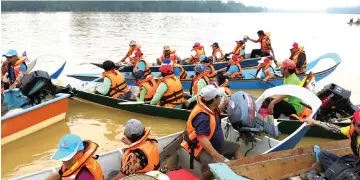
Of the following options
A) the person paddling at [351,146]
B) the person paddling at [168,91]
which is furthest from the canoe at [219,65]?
the person paddling at [351,146]

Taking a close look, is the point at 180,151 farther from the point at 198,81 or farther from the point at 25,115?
the point at 25,115

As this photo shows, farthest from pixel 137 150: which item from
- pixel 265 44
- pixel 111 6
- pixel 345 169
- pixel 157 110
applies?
pixel 111 6

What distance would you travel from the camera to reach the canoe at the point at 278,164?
13.6 feet

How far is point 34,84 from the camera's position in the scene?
7.29 m

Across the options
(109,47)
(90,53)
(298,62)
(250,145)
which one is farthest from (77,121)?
(109,47)

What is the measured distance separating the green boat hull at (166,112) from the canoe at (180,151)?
48.4 inches

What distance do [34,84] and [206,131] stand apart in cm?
435

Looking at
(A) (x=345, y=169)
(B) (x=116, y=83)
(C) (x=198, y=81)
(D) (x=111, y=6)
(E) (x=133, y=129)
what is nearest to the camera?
(E) (x=133, y=129)

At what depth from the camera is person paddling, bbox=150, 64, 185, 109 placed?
715 centimetres

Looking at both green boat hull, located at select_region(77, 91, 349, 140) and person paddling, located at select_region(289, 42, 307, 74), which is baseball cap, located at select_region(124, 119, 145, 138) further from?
person paddling, located at select_region(289, 42, 307, 74)

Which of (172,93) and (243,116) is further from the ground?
(243,116)

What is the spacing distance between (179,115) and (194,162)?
3.06 metres

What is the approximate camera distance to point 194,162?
4.69m

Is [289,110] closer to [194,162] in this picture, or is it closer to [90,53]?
[194,162]
